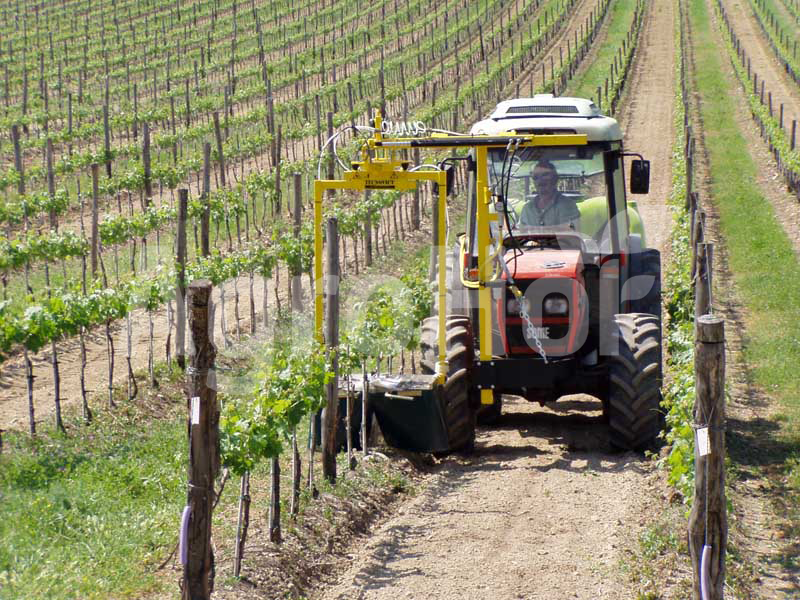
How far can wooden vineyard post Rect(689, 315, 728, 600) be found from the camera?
5.22 meters

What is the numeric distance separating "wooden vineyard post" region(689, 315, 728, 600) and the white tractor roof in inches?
136

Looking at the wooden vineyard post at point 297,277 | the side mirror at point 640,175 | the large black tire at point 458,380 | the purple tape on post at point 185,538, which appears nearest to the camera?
the purple tape on post at point 185,538

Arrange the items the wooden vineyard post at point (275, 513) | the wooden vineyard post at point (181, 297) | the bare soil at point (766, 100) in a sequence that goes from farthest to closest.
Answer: the bare soil at point (766, 100) → the wooden vineyard post at point (181, 297) → the wooden vineyard post at point (275, 513)

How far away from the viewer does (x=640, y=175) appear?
8438mm

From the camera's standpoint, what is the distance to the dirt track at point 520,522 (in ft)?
20.3

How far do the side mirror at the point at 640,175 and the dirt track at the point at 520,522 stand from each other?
2.17 meters

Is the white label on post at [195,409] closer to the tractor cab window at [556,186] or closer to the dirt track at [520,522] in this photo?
the dirt track at [520,522]

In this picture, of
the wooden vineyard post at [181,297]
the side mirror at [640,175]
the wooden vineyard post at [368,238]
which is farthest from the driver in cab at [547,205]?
the wooden vineyard post at [368,238]

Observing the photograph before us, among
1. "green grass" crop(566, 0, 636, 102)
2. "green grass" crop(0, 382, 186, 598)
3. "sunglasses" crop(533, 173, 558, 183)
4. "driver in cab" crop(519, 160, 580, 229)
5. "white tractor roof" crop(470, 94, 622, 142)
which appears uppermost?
"green grass" crop(566, 0, 636, 102)

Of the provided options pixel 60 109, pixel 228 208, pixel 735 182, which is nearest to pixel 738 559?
pixel 228 208

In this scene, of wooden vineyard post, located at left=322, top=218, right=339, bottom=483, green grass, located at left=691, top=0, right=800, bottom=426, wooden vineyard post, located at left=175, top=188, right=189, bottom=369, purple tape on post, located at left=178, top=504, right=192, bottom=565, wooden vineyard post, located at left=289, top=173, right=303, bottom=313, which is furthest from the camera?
wooden vineyard post, located at left=289, top=173, right=303, bottom=313

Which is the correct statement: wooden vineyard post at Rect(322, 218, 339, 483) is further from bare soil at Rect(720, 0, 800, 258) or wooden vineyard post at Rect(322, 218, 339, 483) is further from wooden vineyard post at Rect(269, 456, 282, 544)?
bare soil at Rect(720, 0, 800, 258)

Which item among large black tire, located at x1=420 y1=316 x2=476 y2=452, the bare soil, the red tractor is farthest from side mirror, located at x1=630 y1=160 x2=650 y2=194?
the bare soil

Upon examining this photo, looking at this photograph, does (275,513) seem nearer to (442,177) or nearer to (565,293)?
(442,177)
